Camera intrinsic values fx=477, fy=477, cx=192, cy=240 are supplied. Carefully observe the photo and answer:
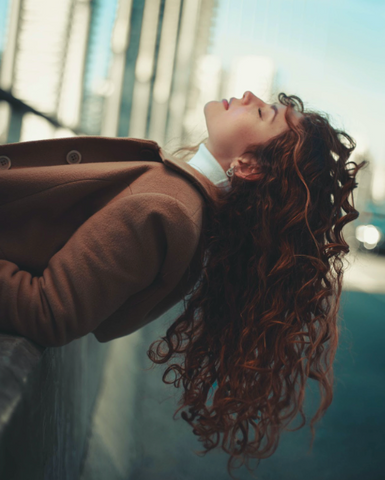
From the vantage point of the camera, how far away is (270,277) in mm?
1643

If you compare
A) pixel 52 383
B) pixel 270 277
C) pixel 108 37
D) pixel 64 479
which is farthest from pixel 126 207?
pixel 108 37

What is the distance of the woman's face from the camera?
1.79 m

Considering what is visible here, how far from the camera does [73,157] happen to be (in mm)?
1549

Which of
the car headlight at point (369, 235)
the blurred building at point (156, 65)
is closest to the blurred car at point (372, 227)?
the car headlight at point (369, 235)

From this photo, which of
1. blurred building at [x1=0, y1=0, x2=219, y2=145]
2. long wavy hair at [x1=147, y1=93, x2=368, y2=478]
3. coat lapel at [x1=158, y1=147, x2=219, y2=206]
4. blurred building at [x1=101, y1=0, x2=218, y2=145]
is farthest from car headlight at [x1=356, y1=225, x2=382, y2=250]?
coat lapel at [x1=158, y1=147, x2=219, y2=206]

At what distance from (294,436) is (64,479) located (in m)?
1.94

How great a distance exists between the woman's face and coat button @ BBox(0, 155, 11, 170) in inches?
29.1

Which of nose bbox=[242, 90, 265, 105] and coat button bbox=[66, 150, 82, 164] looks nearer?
coat button bbox=[66, 150, 82, 164]

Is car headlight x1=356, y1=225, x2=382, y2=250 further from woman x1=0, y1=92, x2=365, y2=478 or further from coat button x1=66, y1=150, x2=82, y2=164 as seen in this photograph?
coat button x1=66, y1=150, x2=82, y2=164

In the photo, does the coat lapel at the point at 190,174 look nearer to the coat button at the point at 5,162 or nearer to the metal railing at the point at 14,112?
the coat button at the point at 5,162

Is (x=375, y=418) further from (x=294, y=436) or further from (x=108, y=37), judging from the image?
(x=108, y=37)

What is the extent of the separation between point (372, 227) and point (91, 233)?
34.0 ft

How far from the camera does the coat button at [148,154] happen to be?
1.56m

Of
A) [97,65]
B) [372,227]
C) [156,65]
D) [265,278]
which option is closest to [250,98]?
[265,278]
